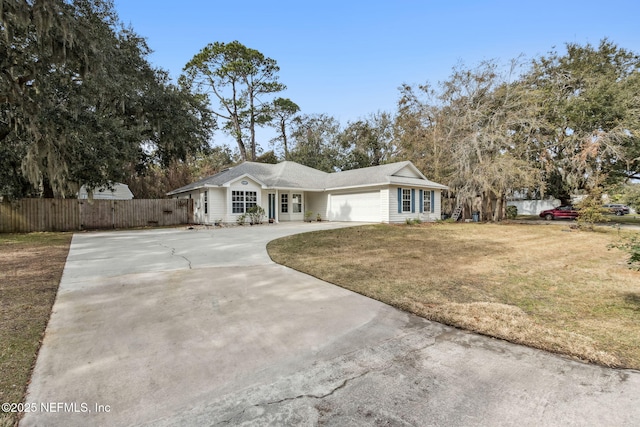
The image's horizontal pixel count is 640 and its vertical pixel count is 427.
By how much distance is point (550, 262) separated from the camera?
23.0ft

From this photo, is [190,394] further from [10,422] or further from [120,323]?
[120,323]

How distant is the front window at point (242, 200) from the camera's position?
17.8 metres

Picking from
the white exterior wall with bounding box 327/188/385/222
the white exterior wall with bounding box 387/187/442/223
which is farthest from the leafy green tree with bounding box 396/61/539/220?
the white exterior wall with bounding box 327/188/385/222

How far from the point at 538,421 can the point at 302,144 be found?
111ft

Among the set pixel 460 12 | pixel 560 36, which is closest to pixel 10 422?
pixel 460 12

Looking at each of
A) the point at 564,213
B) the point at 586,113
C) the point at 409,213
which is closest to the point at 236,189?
the point at 409,213

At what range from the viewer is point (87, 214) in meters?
16.5

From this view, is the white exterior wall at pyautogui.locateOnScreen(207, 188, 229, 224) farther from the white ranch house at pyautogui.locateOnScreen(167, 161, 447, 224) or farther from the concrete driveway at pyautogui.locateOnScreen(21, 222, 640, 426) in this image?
the concrete driveway at pyautogui.locateOnScreen(21, 222, 640, 426)

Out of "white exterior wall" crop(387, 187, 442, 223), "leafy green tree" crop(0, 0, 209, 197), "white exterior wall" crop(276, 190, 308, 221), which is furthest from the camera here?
"white exterior wall" crop(276, 190, 308, 221)

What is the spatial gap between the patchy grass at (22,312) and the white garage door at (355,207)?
1474 cm

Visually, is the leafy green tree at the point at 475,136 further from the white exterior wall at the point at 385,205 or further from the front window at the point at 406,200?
the white exterior wall at the point at 385,205

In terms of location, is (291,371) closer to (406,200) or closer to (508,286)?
(508,286)

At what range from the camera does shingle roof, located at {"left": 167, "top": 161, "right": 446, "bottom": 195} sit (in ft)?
60.8

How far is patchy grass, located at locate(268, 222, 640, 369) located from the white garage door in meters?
9.08
